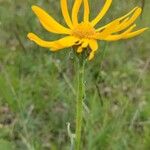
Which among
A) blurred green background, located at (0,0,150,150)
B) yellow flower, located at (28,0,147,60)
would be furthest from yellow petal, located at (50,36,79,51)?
blurred green background, located at (0,0,150,150)

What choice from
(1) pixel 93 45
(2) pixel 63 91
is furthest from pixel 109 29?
(2) pixel 63 91

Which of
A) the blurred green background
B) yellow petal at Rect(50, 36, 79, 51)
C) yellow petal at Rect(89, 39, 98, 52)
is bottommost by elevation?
the blurred green background

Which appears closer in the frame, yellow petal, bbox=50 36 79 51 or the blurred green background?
yellow petal, bbox=50 36 79 51

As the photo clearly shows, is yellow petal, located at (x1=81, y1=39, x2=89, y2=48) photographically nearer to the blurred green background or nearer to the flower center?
the flower center

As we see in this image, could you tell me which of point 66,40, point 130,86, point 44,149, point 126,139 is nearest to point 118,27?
point 66,40

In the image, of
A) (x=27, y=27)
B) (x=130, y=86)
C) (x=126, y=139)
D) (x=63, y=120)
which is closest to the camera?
(x=126, y=139)

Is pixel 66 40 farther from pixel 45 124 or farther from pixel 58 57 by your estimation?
pixel 58 57

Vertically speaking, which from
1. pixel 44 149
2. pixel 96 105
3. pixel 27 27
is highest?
pixel 27 27
